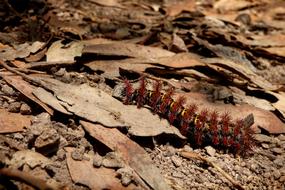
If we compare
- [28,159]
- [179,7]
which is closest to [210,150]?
[28,159]

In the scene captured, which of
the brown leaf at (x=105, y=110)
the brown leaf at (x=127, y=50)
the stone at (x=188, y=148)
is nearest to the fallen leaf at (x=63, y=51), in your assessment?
the brown leaf at (x=127, y=50)

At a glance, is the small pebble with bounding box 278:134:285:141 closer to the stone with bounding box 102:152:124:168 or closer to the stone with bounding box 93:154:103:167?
the stone with bounding box 102:152:124:168

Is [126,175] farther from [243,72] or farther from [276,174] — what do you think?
[243,72]

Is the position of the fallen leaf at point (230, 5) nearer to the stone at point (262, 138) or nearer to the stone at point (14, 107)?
the stone at point (262, 138)

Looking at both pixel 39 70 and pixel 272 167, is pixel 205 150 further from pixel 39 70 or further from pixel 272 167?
pixel 39 70

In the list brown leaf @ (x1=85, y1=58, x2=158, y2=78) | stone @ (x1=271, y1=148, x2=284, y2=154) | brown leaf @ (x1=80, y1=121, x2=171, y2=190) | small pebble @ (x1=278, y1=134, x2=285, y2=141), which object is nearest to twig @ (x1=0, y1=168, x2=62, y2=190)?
brown leaf @ (x1=80, y1=121, x2=171, y2=190)

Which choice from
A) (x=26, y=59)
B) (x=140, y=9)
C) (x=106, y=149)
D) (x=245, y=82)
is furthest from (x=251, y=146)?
(x=140, y=9)
